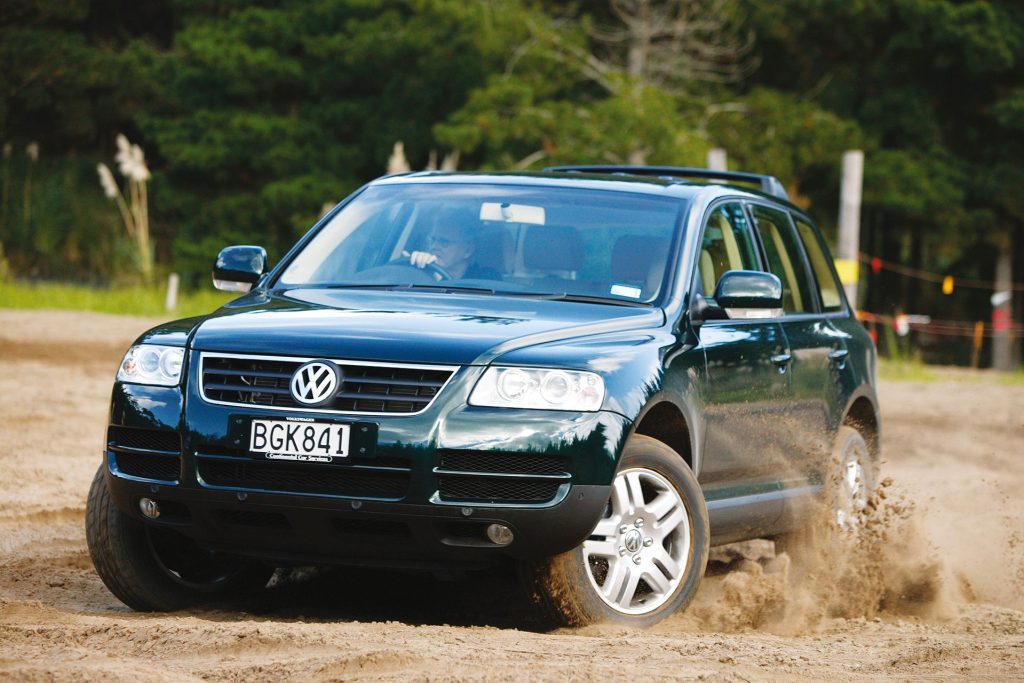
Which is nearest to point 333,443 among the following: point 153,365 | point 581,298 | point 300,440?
point 300,440

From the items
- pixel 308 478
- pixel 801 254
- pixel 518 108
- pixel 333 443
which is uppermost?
pixel 518 108

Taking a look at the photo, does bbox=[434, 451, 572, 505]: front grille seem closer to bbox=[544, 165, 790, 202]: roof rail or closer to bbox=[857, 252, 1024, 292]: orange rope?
bbox=[544, 165, 790, 202]: roof rail

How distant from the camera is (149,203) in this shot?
42.6 m

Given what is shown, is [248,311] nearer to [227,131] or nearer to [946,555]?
[946,555]

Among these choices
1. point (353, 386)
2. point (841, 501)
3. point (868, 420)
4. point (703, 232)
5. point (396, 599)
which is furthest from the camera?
point (868, 420)

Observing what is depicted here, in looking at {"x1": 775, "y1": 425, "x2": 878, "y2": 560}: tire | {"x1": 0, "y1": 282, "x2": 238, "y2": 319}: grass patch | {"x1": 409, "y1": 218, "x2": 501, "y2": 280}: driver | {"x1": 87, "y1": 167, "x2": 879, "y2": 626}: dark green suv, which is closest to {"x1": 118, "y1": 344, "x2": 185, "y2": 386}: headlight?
{"x1": 87, "y1": 167, "x2": 879, "y2": 626}: dark green suv

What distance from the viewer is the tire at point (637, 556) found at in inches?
220

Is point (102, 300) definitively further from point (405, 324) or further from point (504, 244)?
point (405, 324)

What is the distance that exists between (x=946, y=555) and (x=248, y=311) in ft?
12.9

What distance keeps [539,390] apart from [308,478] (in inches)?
30.4

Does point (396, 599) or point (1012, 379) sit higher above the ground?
point (396, 599)

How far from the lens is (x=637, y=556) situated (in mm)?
5867

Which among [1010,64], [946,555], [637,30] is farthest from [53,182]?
[946,555]

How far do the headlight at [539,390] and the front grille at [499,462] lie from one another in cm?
15
